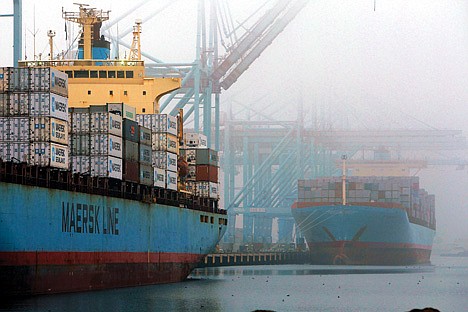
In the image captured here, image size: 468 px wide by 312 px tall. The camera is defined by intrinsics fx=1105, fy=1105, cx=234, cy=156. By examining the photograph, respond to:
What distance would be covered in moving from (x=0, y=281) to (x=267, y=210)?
92.2 meters

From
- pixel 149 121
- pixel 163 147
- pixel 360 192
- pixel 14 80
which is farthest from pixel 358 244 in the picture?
pixel 14 80

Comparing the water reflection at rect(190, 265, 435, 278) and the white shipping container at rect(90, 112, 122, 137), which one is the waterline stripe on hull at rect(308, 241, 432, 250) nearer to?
the water reflection at rect(190, 265, 435, 278)

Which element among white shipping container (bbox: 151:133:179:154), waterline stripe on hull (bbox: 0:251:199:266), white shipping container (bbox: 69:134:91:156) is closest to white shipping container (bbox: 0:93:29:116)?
white shipping container (bbox: 69:134:91:156)

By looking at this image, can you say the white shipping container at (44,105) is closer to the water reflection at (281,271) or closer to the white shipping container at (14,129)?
the white shipping container at (14,129)

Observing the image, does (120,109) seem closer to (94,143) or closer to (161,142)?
(161,142)

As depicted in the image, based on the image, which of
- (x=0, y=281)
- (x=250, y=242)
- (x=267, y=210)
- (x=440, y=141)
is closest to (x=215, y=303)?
(x=0, y=281)

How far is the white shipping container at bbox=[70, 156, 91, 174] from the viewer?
164 ft

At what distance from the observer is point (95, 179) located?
5016 centimetres

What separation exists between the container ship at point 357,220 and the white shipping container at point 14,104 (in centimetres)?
6650

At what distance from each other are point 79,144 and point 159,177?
7223mm

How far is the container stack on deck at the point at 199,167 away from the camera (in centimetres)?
6525

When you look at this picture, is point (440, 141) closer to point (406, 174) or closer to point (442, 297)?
point (406, 174)

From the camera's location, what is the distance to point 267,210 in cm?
13262

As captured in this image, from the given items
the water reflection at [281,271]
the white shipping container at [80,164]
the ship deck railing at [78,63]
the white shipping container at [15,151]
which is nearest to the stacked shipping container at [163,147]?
the ship deck railing at [78,63]
